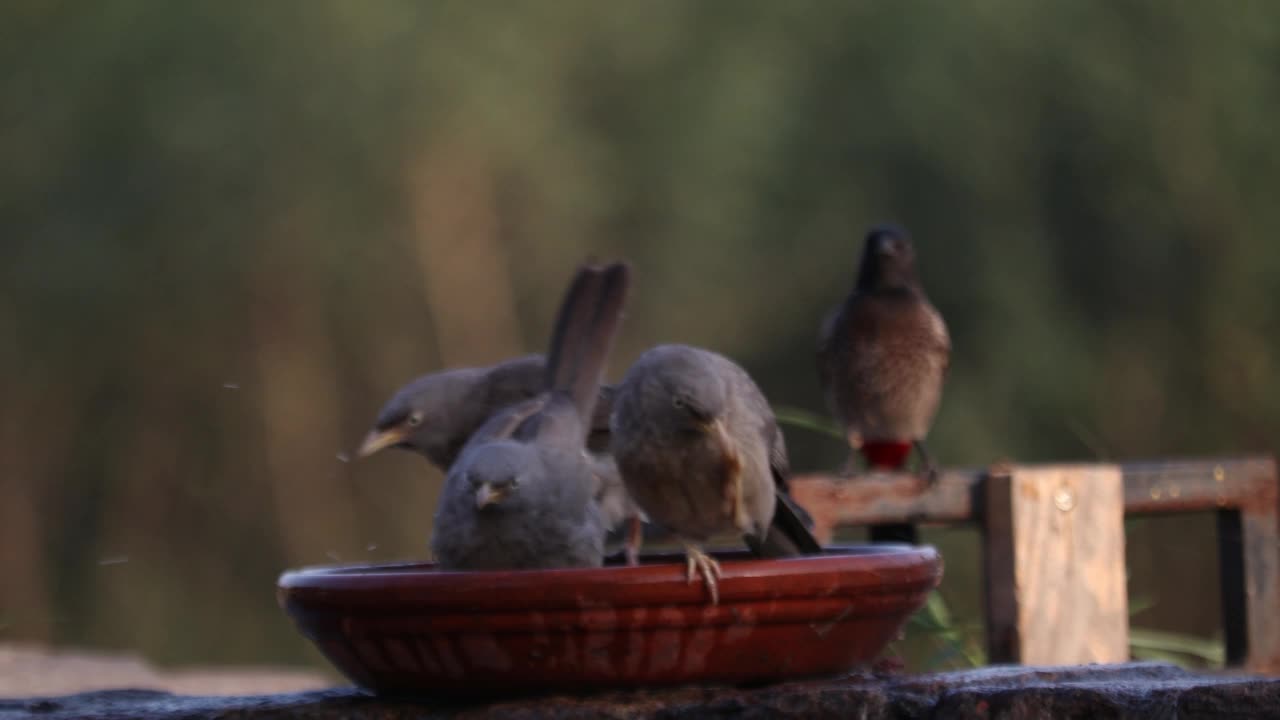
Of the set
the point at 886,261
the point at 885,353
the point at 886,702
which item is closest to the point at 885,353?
the point at 885,353

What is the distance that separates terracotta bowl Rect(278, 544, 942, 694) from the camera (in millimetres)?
1702

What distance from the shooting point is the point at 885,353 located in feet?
13.5

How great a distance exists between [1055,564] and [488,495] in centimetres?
183

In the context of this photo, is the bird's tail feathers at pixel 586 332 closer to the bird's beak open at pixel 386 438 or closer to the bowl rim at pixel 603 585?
the bird's beak open at pixel 386 438

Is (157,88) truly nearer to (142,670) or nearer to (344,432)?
(344,432)

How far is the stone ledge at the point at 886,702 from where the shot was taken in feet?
5.49

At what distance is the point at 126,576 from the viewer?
267 inches

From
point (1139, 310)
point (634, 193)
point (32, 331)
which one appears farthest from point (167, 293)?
point (1139, 310)

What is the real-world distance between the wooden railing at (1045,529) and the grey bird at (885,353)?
1.59 feet

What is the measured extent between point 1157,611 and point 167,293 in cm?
429

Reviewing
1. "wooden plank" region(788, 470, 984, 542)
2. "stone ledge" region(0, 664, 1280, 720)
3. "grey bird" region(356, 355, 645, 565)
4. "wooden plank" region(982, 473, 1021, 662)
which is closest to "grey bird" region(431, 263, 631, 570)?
"stone ledge" region(0, 664, 1280, 720)

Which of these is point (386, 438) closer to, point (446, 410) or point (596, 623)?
point (446, 410)

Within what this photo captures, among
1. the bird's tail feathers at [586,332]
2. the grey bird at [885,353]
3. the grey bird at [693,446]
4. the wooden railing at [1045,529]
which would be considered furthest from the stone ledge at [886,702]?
the grey bird at [885,353]

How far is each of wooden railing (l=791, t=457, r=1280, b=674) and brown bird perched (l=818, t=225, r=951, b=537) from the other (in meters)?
0.51
